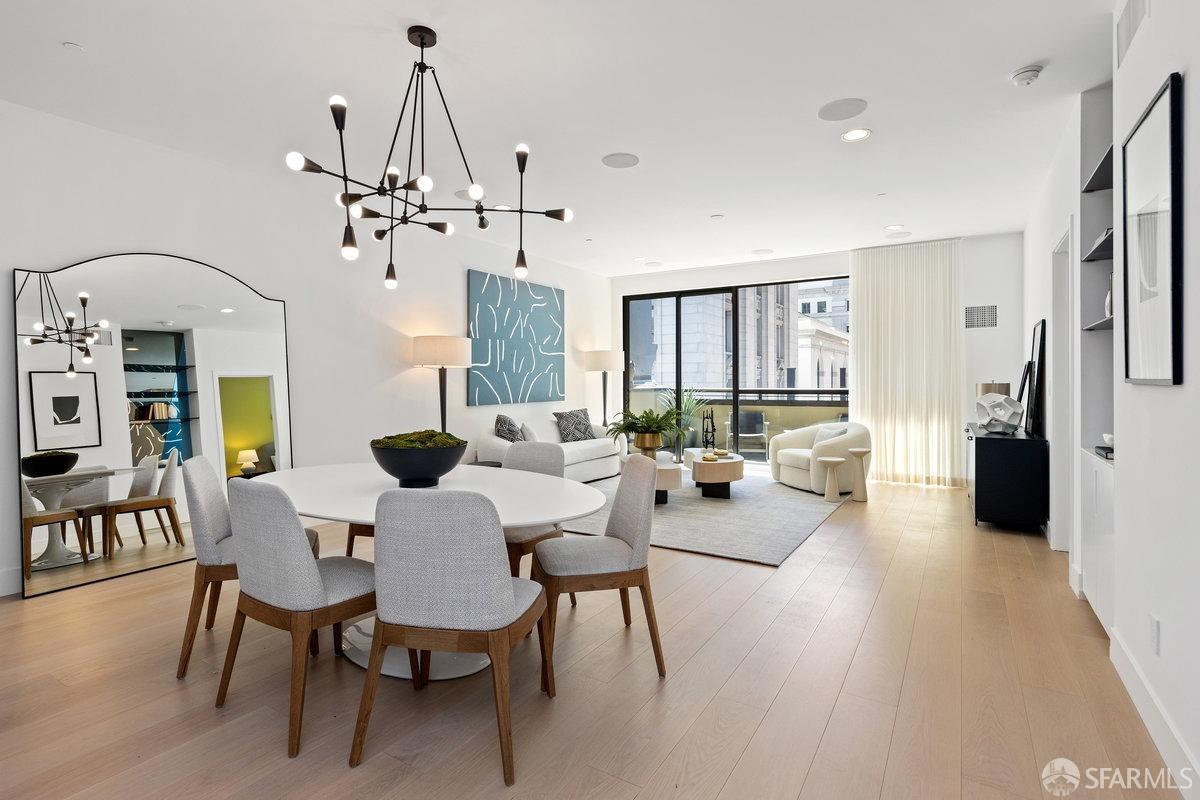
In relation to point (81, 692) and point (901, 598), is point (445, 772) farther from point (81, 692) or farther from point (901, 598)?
point (901, 598)

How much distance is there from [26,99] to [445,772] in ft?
12.4

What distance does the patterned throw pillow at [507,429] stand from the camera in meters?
6.12

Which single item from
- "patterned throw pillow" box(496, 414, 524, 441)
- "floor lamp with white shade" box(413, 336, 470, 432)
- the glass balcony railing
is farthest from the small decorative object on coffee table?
"floor lamp with white shade" box(413, 336, 470, 432)

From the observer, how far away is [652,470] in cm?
250

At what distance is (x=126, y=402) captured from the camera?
142 inches

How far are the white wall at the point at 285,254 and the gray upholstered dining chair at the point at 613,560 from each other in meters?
2.96

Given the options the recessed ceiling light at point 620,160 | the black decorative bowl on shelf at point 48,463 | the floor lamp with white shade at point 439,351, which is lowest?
the black decorative bowl on shelf at point 48,463

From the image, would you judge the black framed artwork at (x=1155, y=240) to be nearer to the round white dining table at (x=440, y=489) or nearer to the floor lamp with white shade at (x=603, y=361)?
the round white dining table at (x=440, y=489)

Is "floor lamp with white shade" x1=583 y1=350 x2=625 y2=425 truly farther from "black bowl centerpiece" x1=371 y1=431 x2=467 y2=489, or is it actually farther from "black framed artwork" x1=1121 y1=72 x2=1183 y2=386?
"black framed artwork" x1=1121 y1=72 x2=1183 y2=386

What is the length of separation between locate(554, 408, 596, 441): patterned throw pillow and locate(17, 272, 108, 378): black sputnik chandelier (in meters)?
4.39

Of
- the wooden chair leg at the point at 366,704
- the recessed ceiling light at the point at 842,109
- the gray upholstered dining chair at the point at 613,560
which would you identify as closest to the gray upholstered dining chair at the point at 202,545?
the wooden chair leg at the point at 366,704

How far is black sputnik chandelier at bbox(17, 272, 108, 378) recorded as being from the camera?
330cm

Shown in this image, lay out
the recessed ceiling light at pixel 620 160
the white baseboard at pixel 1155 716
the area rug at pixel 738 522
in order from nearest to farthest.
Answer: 1. the white baseboard at pixel 1155 716
2. the recessed ceiling light at pixel 620 160
3. the area rug at pixel 738 522

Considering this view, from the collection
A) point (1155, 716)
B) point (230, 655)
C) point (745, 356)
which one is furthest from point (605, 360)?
point (1155, 716)
